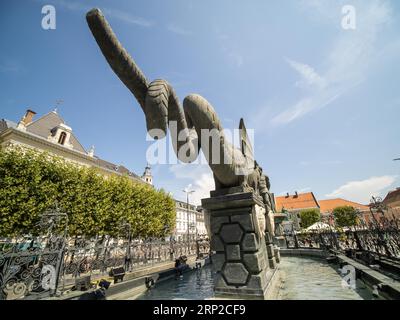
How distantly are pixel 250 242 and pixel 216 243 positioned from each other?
67 cm

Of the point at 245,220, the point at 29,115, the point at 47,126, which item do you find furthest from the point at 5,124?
the point at 245,220

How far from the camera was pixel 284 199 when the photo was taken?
69.4 metres

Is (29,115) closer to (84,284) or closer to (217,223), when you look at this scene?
(84,284)

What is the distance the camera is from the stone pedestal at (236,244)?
3.44 meters

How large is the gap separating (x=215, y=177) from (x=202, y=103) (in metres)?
1.60

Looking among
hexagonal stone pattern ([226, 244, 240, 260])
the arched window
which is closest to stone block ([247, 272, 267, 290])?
hexagonal stone pattern ([226, 244, 240, 260])

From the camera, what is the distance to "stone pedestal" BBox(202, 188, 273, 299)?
3.44m

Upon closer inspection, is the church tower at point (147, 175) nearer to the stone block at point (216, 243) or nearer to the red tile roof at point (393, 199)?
the stone block at point (216, 243)

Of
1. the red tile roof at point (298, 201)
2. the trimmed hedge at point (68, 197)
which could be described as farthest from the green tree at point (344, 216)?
the trimmed hedge at point (68, 197)

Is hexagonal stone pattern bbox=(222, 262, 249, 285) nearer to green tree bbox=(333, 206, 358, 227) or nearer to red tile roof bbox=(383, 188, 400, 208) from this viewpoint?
green tree bbox=(333, 206, 358, 227)

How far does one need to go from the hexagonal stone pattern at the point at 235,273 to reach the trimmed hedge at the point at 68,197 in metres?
16.1

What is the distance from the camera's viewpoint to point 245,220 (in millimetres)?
3703

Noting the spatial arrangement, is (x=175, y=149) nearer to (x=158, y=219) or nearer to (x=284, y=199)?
(x=158, y=219)
